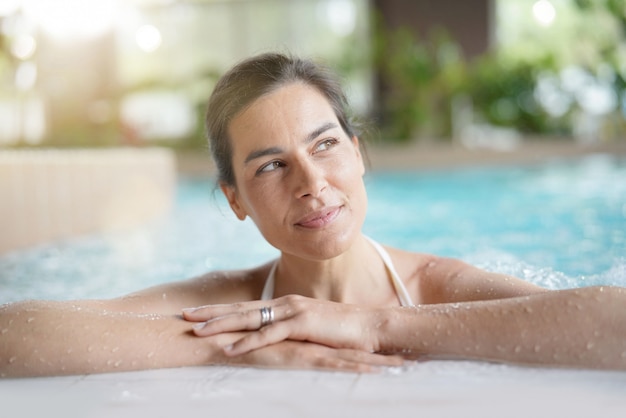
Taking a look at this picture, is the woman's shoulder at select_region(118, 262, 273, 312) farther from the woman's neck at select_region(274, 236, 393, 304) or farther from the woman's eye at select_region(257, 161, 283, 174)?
the woman's eye at select_region(257, 161, 283, 174)

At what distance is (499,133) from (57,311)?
45.6 feet

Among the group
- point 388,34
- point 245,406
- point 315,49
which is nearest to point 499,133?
point 388,34

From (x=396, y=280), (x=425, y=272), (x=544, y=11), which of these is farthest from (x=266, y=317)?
(x=544, y=11)

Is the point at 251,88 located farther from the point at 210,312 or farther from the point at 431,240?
the point at 431,240

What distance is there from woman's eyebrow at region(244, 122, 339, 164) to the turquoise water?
1.70 ft

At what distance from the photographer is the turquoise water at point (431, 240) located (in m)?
4.03

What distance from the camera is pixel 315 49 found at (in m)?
17.2

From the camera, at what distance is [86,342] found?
1792mm

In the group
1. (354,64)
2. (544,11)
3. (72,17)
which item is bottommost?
(354,64)

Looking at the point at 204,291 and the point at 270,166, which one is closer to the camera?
the point at 270,166

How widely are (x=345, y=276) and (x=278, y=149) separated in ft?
1.73

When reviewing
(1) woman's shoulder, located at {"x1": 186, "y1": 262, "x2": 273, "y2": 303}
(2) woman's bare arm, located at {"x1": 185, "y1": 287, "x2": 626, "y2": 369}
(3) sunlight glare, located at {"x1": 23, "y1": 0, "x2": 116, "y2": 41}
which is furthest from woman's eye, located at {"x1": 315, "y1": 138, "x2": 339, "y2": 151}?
(3) sunlight glare, located at {"x1": 23, "y1": 0, "x2": 116, "y2": 41}

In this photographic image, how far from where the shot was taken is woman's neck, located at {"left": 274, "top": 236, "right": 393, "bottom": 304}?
2.31 metres

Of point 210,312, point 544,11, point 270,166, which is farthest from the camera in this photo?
point 544,11
